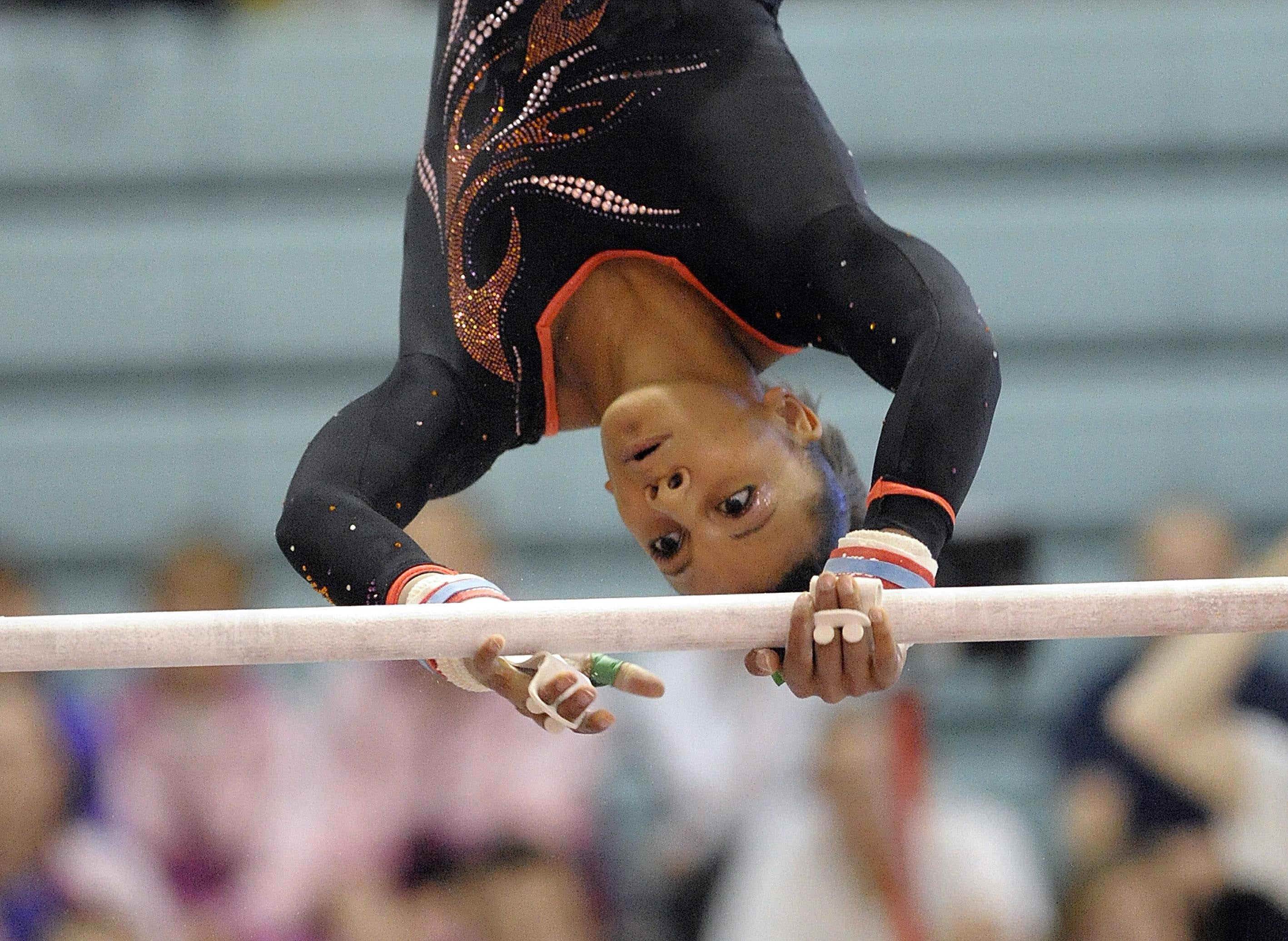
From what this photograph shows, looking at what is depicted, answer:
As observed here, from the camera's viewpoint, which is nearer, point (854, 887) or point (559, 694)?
point (559, 694)

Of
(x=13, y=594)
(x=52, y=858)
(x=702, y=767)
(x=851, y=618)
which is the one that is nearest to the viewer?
(x=851, y=618)

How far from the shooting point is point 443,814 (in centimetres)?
293

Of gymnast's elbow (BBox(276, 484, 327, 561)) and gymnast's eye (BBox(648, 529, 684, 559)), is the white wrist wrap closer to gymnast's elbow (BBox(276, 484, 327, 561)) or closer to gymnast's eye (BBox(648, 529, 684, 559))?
gymnast's elbow (BBox(276, 484, 327, 561))

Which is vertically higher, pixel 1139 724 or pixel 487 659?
pixel 487 659

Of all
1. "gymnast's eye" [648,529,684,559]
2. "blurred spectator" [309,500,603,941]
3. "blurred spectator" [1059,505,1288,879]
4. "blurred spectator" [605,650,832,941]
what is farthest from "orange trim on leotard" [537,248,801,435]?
"blurred spectator" [1059,505,1288,879]

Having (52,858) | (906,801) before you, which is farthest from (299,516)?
(52,858)

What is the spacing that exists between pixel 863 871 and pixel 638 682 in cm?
130

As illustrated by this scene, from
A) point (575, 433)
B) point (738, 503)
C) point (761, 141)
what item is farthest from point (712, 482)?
point (575, 433)

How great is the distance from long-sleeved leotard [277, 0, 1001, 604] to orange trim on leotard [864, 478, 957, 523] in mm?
12

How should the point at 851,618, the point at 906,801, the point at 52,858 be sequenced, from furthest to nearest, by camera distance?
the point at 52,858 < the point at 906,801 < the point at 851,618

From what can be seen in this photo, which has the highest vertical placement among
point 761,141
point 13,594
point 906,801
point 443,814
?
point 761,141

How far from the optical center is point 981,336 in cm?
162

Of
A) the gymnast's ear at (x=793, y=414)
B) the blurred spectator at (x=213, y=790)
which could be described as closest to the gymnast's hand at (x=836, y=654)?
the gymnast's ear at (x=793, y=414)

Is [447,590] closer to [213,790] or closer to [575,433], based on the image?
[213,790]
